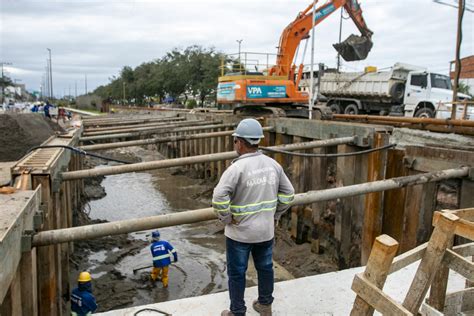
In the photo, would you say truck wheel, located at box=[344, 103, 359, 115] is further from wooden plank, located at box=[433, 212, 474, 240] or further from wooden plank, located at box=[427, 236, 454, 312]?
wooden plank, located at box=[433, 212, 474, 240]

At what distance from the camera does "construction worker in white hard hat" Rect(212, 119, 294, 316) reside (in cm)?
306

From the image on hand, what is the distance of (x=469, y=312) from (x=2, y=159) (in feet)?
29.3

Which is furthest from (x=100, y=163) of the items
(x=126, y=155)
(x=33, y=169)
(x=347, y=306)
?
(x=347, y=306)

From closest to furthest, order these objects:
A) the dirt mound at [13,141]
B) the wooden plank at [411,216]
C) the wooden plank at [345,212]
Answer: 1. the wooden plank at [411,216]
2. the wooden plank at [345,212]
3. the dirt mound at [13,141]

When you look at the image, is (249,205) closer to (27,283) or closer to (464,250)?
Answer: (464,250)

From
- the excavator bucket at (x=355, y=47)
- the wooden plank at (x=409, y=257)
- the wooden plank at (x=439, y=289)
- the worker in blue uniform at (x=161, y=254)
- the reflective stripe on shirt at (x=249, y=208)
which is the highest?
the excavator bucket at (x=355, y=47)

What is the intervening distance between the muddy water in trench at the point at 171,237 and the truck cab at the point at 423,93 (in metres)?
10.8

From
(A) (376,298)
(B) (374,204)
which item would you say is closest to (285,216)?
(B) (374,204)

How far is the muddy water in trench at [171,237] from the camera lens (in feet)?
21.9

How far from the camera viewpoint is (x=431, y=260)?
7.22 ft

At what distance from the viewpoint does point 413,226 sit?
18.2 feet

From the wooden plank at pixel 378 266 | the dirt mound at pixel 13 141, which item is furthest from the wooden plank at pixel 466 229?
the dirt mound at pixel 13 141

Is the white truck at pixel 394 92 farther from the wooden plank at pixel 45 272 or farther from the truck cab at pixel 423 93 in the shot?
the wooden plank at pixel 45 272

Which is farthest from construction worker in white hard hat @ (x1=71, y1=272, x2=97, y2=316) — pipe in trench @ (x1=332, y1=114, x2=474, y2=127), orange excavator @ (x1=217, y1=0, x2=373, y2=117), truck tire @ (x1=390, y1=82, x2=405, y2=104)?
truck tire @ (x1=390, y1=82, x2=405, y2=104)
